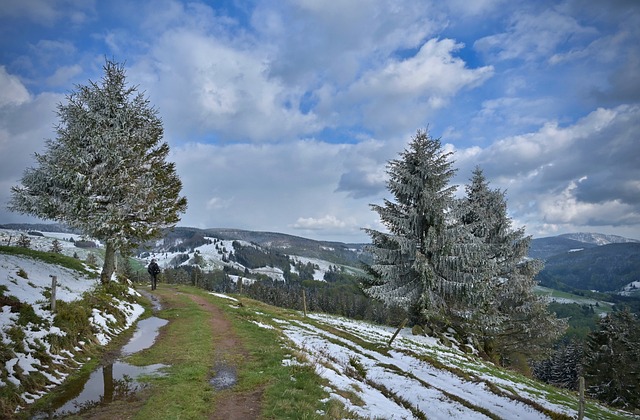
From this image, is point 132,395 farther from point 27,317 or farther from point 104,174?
point 104,174

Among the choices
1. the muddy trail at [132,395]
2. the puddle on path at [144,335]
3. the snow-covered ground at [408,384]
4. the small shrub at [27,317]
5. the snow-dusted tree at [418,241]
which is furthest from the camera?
the snow-dusted tree at [418,241]

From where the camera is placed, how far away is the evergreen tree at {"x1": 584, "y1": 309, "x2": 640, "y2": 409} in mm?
37031

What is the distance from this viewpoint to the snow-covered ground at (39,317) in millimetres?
9586

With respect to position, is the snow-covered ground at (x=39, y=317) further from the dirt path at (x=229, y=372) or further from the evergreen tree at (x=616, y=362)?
the evergreen tree at (x=616, y=362)

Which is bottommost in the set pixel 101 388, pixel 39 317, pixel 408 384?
pixel 408 384

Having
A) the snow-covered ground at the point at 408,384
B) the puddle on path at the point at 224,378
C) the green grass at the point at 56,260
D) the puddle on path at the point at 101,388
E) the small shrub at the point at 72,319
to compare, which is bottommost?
the snow-covered ground at the point at 408,384

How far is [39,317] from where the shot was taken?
12133 mm

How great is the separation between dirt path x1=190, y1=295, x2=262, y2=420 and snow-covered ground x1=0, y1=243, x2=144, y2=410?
4.53 meters

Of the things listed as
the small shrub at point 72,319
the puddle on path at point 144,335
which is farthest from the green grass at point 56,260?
the small shrub at point 72,319

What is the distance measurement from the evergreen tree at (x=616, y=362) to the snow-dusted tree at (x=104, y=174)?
49.4 m

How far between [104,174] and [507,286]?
32.3 m

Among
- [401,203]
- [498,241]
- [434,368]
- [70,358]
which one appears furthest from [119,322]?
[498,241]

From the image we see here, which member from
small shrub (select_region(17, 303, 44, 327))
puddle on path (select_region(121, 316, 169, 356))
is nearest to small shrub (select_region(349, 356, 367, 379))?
puddle on path (select_region(121, 316, 169, 356))

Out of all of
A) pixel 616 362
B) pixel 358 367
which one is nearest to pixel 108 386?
pixel 358 367
